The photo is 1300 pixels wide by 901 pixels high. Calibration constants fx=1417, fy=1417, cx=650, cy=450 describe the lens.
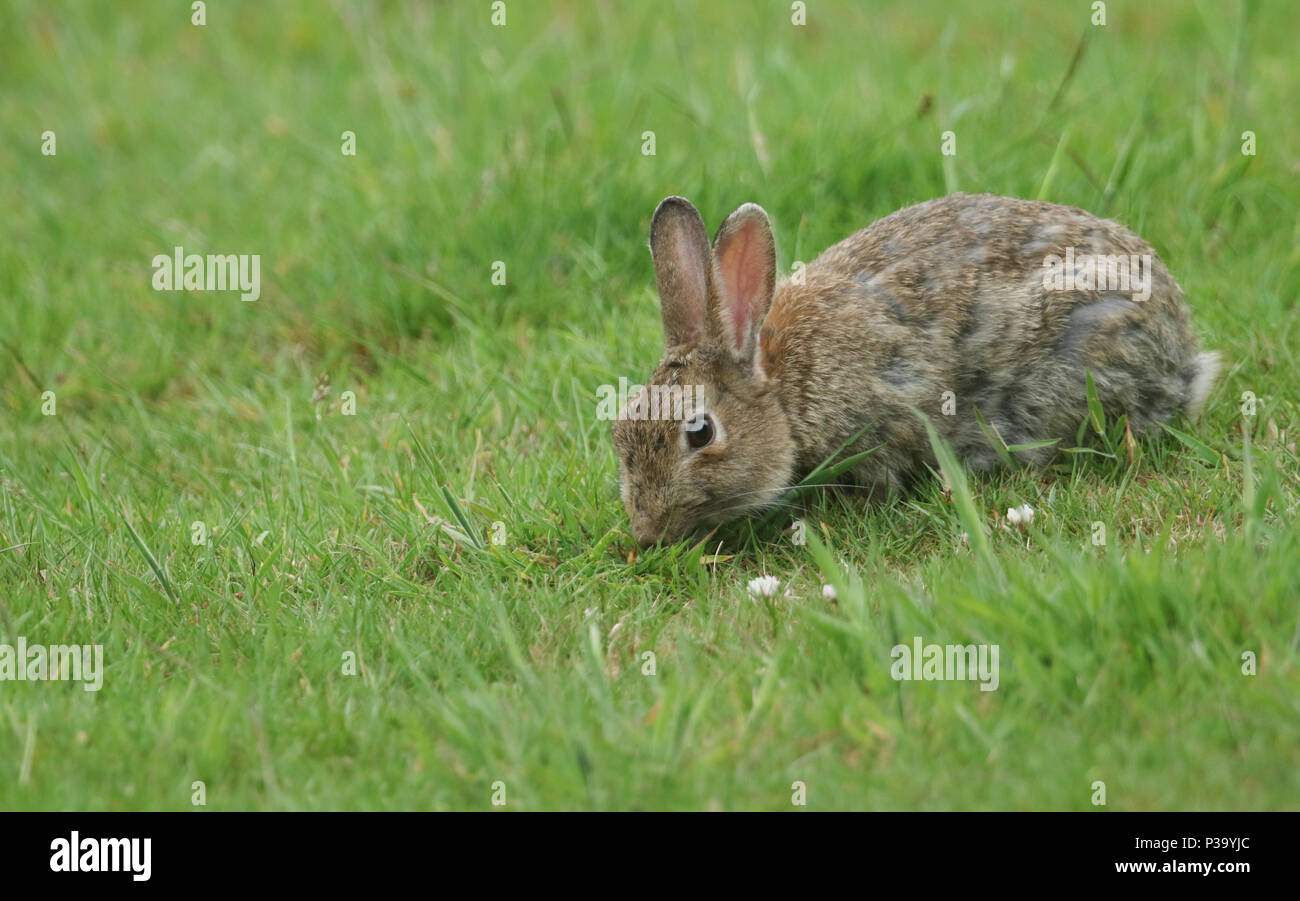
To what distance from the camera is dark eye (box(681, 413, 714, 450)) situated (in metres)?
5.43

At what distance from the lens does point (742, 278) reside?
5.64 metres

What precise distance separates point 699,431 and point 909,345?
100cm

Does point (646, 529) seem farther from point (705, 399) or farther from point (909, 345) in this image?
point (909, 345)

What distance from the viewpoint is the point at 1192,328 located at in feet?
19.9

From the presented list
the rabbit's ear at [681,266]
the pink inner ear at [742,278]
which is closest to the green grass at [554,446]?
the rabbit's ear at [681,266]

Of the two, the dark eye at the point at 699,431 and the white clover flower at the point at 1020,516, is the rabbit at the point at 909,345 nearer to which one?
the dark eye at the point at 699,431

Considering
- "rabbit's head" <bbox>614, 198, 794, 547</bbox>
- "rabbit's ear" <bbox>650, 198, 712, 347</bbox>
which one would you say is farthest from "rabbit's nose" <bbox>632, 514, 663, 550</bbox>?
"rabbit's ear" <bbox>650, 198, 712, 347</bbox>

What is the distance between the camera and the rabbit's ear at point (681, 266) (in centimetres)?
552

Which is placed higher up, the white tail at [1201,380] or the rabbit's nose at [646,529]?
the white tail at [1201,380]

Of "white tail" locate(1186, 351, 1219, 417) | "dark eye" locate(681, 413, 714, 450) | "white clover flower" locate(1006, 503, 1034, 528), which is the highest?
"white tail" locate(1186, 351, 1219, 417)

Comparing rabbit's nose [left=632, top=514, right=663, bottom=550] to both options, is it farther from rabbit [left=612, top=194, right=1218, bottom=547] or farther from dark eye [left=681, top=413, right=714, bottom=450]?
dark eye [left=681, top=413, right=714, bottom=450]

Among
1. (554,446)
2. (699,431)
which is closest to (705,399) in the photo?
(699,431)

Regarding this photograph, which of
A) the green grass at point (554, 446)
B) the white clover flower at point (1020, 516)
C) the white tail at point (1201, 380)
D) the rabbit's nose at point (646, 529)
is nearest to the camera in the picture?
the green grass at point (554, 446)
